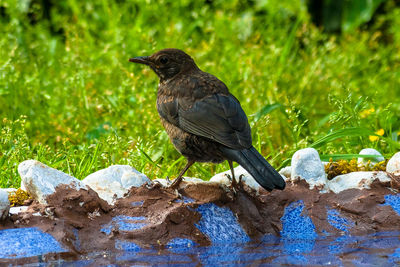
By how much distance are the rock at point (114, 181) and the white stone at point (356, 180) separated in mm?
1097

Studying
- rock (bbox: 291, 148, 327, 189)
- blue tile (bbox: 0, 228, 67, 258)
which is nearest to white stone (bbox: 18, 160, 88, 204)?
blue tile (bbox: 0, 228, 67, 258)

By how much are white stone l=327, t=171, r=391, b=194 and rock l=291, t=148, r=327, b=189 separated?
0.23 ft

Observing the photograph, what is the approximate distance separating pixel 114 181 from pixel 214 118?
0.70 meters

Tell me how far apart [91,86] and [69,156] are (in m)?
1.86

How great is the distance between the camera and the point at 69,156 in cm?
429

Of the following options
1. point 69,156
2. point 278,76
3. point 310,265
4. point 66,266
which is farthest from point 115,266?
point 278,76

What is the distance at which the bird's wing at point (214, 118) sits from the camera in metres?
3.52

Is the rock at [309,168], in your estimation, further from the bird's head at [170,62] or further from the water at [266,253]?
the bird's head at [170,62]

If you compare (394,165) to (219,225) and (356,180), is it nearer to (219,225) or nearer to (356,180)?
(356,180)

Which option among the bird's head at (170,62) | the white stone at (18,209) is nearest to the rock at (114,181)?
the white stone at (18,209)

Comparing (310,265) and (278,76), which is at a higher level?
(278,76)

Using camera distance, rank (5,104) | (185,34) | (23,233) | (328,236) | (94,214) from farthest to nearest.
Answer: (185,34), (5,104), (328,236), (94,214), (23,233)

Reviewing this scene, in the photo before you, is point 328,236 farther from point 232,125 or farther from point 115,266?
point 115,266

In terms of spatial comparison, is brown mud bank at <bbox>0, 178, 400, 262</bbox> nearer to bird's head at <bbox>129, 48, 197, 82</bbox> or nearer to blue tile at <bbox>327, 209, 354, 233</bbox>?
blue tile at <bbox>327, 209, 354, 233</bbox>
